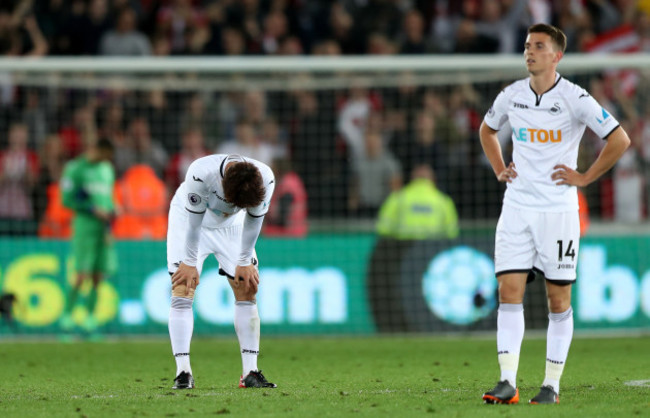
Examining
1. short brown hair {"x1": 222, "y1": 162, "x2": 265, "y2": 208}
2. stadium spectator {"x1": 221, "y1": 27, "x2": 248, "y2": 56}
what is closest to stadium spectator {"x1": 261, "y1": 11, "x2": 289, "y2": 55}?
stadium spectator {"x1": 221, "y1": 27, "x2": 248, "y2": 56}

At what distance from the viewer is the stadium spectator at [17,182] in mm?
14547

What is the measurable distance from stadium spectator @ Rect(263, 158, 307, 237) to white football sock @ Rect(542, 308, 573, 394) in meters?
7.60

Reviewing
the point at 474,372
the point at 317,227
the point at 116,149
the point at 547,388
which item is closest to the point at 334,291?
the point at 317,227

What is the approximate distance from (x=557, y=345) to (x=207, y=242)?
2.66 m

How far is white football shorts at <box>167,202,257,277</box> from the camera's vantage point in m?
8.17

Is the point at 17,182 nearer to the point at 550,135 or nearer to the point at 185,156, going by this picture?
the point at 185,156

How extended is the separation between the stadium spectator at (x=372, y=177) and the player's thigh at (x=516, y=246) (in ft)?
25.5

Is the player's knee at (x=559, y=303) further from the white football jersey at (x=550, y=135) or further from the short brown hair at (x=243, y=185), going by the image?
the short brown hair at (x=243, y=185)

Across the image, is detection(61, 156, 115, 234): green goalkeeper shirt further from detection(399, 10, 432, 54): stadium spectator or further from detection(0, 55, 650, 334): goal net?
detection(399, 10, 432, 54): stadium spectator

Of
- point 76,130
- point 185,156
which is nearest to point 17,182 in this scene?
point 76,130

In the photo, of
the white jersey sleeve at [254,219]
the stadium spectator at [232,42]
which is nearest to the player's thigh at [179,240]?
the white jersey sleeve at [254,219]

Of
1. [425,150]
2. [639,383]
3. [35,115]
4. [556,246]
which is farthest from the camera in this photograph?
[35,115]

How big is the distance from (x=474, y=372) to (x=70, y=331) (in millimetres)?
6211

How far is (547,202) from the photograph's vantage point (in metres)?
7.18
